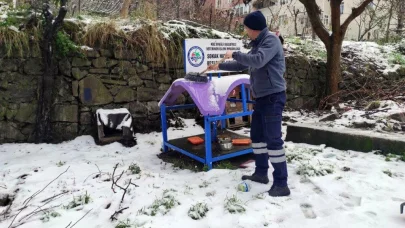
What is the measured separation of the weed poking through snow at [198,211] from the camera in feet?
8.16

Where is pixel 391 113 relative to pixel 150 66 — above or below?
below

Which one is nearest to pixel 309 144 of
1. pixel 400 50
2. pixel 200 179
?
pixel 200 179

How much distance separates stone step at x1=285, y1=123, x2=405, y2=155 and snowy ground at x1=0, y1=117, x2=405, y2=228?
0.16 meters

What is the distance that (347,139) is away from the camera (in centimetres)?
419

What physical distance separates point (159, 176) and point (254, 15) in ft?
6.33

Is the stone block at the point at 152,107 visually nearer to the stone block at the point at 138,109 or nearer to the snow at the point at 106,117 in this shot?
the stone block at the point at 138,109

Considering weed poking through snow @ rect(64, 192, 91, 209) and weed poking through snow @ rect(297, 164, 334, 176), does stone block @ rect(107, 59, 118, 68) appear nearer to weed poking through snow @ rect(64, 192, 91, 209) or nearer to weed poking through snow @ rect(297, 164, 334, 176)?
weed poking through snow @ rect(64, 192, 91, 209)

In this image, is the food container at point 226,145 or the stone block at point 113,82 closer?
the food container at point 226,145

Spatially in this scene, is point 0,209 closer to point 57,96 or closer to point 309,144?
point 57,96

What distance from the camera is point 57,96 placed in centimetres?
499

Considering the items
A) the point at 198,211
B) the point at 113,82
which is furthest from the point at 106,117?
the point at 198,211

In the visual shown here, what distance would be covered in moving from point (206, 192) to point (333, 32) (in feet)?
19.5

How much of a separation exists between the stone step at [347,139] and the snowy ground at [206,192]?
0.16 metres

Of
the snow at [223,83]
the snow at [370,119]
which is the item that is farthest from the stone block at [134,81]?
the snow at [370,119]
